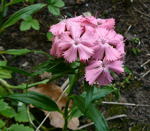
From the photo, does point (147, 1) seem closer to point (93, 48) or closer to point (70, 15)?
point (70, 15)

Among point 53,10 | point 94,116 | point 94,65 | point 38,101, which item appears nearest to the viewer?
point 94,65

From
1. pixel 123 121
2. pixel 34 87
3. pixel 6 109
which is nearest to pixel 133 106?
pixel 123 121

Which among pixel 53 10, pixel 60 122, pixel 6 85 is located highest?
pixel 53 10

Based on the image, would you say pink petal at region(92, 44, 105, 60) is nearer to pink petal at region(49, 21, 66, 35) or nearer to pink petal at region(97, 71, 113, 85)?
pink petal at region(97, 71, 113, 85)

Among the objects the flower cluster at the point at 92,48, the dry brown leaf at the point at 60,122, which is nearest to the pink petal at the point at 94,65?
the flower cluster at the point at 92,48

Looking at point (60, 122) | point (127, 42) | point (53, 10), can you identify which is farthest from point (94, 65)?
point (127, 42)

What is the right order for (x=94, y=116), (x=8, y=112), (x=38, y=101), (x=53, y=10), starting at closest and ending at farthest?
1. (x=94, y=116)
2. (x=38, y=101)
3. (x=8, y=112)
4. (x=53, y=10)

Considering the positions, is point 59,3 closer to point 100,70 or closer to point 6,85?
point 6,85
